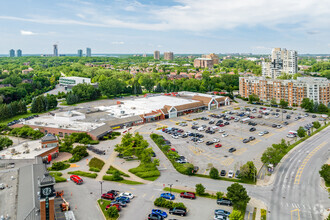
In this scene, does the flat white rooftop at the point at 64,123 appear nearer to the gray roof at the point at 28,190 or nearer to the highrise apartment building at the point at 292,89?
the gray roof at the point at 28,190

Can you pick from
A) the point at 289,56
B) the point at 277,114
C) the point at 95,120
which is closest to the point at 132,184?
the point at 95,120

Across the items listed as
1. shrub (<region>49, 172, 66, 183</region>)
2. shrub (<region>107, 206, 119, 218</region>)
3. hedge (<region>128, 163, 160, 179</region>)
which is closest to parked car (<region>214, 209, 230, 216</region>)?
shrub (<region>107, 206, 119, 218</region>)

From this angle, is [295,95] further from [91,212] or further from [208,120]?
[91,212]

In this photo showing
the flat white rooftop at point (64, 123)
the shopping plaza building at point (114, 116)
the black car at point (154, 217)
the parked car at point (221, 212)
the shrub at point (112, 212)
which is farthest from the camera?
the flat white rooftop at point (64, 123)

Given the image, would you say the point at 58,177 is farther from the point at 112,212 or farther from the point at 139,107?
the point at 139,107

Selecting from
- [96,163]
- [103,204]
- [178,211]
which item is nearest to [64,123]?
[96,163]

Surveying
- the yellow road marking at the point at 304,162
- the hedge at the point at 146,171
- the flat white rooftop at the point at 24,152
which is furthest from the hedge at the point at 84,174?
the yellow road marking at the point at 304,162
